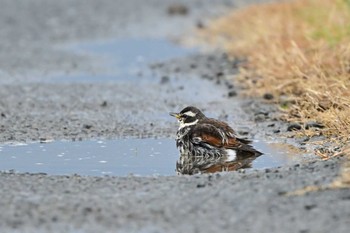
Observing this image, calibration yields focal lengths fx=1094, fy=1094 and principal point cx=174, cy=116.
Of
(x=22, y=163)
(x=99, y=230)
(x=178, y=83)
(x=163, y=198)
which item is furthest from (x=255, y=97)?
(x=99, y=230)

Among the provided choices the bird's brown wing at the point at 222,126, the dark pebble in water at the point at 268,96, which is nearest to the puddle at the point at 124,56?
the dark pebble in water at the point at 268,96

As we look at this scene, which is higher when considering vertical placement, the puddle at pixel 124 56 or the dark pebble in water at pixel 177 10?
the dark pebble in water at pixel 177 10

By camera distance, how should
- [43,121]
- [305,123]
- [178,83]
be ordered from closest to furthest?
[305,123] < [43,121] < [178,83]

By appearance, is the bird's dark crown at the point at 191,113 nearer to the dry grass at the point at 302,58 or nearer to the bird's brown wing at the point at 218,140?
the bird's brown wing at the point at 218,140

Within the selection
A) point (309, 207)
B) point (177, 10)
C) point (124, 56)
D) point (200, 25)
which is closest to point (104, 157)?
point (309, 207)

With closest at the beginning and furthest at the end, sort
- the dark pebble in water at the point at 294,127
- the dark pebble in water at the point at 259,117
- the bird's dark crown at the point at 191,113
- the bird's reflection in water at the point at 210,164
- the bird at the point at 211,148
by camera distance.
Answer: the bird's reflection in water at the point at 210,164 < the bird at the point at 211,148 < the bird's dark crown at the point at 191,113 < the dark pebble in water at the point at 294,127 < the dark pebble in water at the point at 259,117

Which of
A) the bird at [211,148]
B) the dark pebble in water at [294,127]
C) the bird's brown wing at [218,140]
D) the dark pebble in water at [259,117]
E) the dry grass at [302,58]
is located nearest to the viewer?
the bird at [211,148]

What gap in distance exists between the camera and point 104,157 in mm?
9516

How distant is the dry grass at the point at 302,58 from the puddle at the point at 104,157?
0.68 metres

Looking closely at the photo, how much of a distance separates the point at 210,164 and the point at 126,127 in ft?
6.58

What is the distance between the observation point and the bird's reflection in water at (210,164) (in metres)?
9.09

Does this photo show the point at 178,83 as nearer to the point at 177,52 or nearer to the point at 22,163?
the point at 177,52

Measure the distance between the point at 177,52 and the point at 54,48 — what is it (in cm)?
213

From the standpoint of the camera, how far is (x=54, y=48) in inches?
730
